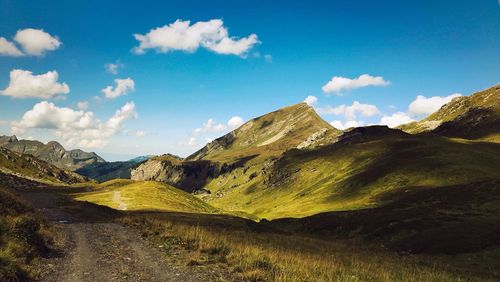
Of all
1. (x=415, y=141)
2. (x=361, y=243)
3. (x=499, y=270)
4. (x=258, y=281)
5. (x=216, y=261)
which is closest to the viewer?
(x=258, y=281)

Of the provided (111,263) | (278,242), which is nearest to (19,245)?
(111,263)

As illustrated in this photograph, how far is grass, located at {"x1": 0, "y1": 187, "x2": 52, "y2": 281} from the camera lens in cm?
1460

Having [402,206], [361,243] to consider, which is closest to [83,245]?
[361,243]

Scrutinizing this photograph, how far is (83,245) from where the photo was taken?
24.0 meters

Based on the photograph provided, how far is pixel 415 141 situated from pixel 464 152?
1662 inches

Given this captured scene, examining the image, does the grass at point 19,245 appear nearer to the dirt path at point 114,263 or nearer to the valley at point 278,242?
the valley at point 278,242

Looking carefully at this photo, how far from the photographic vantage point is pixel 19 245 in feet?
60.3

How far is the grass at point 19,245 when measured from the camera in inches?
575

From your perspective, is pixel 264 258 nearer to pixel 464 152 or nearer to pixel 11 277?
pixel 11 277

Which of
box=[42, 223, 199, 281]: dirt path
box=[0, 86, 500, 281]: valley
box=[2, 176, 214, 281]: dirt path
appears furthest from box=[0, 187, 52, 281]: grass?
box=[42, 223, 199, 281]: dirt path

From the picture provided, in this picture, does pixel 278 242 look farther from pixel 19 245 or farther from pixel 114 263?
pixel 19 245

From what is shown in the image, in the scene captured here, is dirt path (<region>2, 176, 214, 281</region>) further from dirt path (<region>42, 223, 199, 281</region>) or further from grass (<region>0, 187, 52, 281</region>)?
grass (<region>0, 187, 52, 281</region>)

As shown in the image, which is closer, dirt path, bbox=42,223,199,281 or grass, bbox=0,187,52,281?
grass, bbox=0,187,52,281

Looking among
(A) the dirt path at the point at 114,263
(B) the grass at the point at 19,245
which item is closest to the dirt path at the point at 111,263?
(A) the dirt path at the point at 114,263
